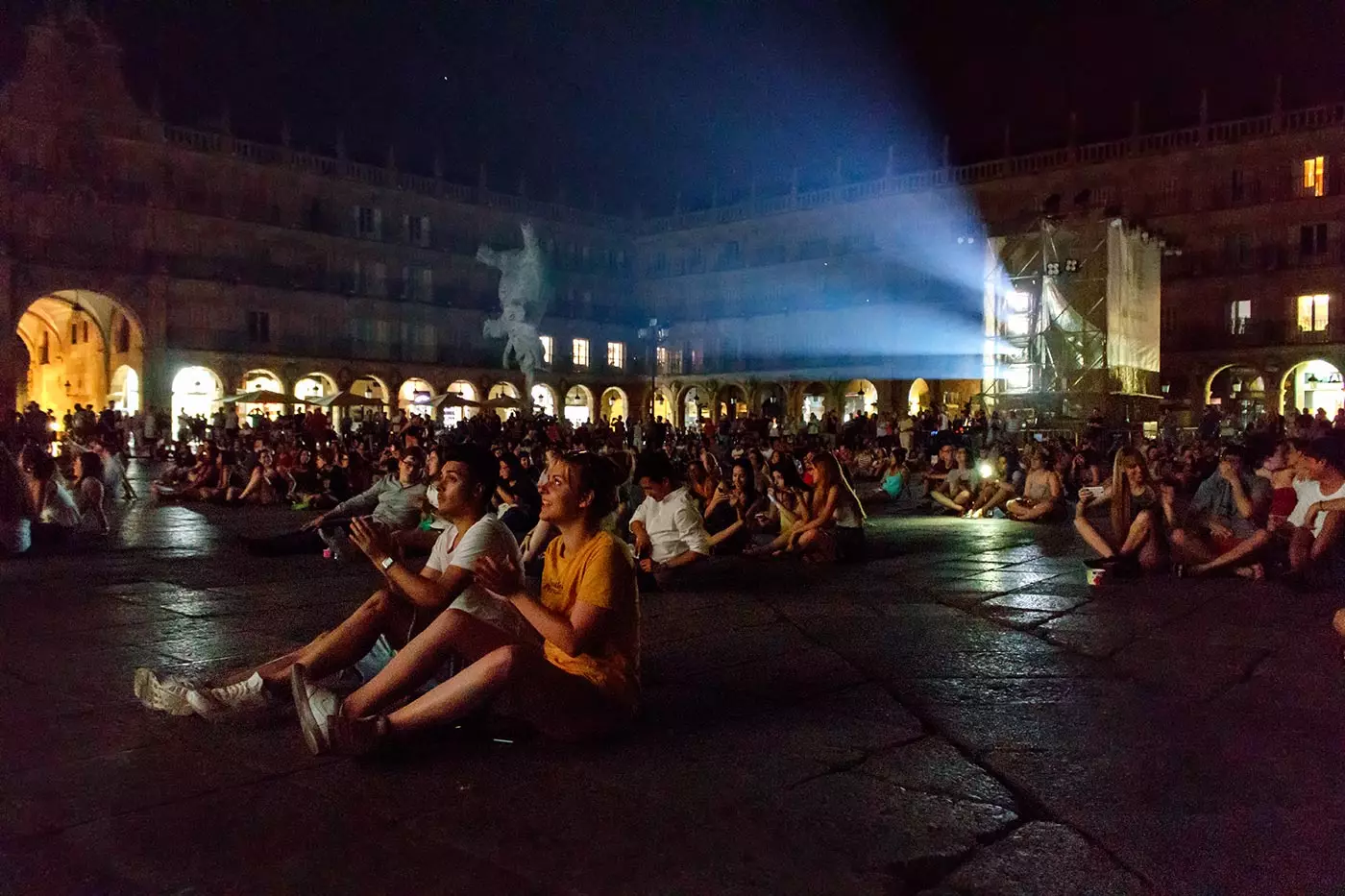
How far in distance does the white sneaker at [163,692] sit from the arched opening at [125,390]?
34.0 m

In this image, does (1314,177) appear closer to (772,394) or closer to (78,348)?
(772,394)

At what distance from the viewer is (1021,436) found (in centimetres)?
2173

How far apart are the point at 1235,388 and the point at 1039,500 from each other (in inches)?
1046

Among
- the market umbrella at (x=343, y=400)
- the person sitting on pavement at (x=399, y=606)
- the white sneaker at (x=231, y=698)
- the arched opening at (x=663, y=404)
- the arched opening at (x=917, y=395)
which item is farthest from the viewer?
the arched opening at (x=663, y=404)

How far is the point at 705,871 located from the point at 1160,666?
9.83 ft

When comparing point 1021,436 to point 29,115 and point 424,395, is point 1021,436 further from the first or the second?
point 29,115

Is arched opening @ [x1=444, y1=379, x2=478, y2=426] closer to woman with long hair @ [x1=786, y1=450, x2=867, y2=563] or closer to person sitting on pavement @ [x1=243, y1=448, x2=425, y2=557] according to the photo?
person sitting on pavement @ [x1=243, y1=448, x2=425, y2=557]

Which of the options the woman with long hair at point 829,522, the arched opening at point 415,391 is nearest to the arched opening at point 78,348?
the arched opening at point 415,391

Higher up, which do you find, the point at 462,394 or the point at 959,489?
the point at 462,394

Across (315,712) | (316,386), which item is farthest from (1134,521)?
(316,386)

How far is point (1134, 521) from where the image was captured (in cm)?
768

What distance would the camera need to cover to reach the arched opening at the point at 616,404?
4912 centimetres

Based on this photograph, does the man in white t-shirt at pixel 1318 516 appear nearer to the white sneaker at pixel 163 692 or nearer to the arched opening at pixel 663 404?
the white sneaker at pixel 163 692

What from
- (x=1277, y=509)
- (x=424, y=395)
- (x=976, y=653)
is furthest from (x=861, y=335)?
(x=976, y=653)
